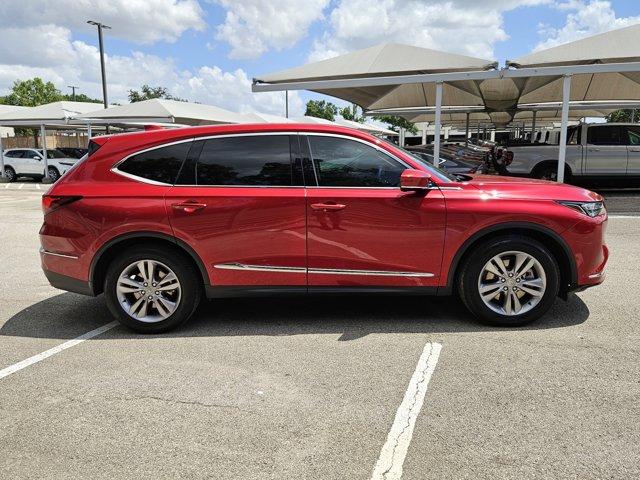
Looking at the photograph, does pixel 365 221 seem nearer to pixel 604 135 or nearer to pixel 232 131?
pixel 232 131

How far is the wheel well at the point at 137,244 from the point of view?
14.2 feet

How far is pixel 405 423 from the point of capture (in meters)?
2.94

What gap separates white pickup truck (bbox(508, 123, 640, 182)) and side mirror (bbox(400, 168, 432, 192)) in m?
11.1

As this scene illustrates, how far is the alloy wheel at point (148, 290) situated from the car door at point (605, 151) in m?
12.6

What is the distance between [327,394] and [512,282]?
6.38ft

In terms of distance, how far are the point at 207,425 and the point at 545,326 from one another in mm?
2916

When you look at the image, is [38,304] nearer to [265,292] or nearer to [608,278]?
[265,292]

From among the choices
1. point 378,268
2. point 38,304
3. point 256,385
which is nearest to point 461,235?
point 378,268

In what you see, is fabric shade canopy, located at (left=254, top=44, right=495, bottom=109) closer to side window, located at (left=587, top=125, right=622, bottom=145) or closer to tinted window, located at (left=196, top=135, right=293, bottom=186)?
side window, located at (left=587, top=125, right=622, bottom=145)

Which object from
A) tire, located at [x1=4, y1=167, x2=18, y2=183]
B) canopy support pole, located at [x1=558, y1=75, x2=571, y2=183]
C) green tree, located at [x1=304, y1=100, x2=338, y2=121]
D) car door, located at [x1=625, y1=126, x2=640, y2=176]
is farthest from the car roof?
green tree, located at [x1=304, y1=100, x2=338, y2=121]

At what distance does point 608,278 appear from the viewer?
19.5ft

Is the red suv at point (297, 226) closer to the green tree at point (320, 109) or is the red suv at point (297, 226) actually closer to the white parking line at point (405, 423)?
the white parking line at point (405, 423)

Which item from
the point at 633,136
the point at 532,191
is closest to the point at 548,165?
the point at 633,136

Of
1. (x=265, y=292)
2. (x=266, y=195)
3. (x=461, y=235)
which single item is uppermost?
(x=266, y=195)
